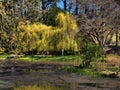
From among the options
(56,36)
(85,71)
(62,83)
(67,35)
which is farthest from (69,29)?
(62,83)

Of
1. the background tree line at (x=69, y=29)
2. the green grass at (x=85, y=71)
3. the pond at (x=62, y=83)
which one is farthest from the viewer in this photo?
the background tree line at (x=69, y=29)

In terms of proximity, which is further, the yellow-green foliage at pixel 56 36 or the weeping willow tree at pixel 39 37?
the yellow-green foliage at pixel 56 36

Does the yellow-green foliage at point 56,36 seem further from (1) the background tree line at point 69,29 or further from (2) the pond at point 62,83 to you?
(2) the pond at point 62,83

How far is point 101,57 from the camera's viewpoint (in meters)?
38.8

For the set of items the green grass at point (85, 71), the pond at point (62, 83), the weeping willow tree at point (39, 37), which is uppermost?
the weeping willow tree at point (39, 37)

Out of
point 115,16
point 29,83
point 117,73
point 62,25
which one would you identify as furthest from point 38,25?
point 29,83

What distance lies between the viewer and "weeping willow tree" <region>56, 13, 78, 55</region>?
5556 cm

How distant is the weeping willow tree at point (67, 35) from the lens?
55562 millimetres

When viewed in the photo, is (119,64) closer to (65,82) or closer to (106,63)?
(106,63)

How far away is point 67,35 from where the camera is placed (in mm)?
56031

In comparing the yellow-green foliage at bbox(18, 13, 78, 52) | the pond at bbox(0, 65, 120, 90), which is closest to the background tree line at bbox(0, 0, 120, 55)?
the yellow-green foliage at bbox(18, 13, 78, 52)

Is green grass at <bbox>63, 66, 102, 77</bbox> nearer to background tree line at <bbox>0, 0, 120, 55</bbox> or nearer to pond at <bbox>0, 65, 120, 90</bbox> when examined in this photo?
pond at <bbox>0, 65, 120, 90</bbox>

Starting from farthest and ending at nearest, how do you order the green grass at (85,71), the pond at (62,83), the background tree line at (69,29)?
the background tree line at (69,29)
the green grass at (85,71)
the pond at (62,83)

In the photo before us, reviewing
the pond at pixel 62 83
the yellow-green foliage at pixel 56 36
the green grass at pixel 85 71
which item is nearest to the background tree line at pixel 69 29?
the yellow-green foliage at pixel 56 36
